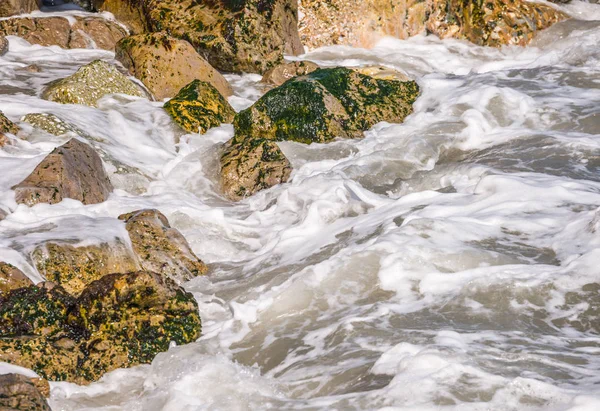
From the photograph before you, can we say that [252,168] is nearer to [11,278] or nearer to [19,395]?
[11,278]

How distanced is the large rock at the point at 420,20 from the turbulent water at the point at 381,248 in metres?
2.61

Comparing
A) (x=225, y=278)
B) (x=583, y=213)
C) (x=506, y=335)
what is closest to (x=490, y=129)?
(x=583, y=213)

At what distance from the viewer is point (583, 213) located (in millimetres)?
6184

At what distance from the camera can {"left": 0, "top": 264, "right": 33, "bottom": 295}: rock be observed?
5133 mm

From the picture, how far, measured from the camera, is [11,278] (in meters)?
5.17

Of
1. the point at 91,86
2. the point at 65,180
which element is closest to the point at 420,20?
the point at 91,86

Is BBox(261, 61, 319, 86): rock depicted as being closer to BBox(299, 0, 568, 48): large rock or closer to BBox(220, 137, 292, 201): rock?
BBox(299, 0, 568, 48): large rock

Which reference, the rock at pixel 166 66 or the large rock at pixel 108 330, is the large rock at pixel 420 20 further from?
the large rock at pixel 108 330

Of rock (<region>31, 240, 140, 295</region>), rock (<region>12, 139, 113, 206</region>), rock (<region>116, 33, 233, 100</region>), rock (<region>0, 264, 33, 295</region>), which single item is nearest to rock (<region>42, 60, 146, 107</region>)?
rock (<region>116, 33, 233, 100</region>)

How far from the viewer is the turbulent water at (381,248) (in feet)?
14.3

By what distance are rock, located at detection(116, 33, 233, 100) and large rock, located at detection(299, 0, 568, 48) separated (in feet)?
10.1

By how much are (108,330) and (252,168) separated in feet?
11.9

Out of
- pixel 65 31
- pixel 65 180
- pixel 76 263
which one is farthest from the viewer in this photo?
pixel 65 31

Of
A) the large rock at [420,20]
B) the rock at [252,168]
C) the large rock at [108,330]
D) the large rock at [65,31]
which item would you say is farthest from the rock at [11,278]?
the large rock at [420,20]
